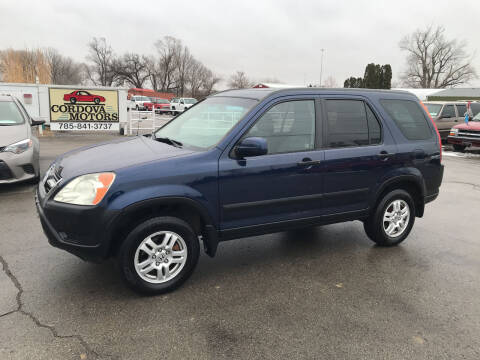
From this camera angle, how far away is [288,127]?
3.75m

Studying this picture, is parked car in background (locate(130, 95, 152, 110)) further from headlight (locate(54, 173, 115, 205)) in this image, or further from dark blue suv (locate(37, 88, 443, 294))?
headlight (locate(54, 173, 115, 205))

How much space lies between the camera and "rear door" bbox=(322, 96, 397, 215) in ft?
12.9

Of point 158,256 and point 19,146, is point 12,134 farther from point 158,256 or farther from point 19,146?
point 158,256

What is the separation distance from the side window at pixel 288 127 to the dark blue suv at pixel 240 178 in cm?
1

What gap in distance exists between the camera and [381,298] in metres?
3.37

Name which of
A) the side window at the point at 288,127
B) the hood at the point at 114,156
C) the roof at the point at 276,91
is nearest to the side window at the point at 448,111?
the roof at the point at 276,91

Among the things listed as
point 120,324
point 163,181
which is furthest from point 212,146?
point 120,324

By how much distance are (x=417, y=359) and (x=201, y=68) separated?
8470 centimetres

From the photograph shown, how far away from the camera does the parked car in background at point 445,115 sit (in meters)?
16.3

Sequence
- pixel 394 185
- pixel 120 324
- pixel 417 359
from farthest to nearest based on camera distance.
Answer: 1. pixel 394 185
2. pixel 120 324
3. pixel 417 359

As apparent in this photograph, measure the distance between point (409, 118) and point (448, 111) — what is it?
14072 mm

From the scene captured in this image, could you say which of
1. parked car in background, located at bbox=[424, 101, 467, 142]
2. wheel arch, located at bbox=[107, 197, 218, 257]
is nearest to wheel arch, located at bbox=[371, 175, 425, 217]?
wheel arch, located at bbox=[107, 197, 218, 257]

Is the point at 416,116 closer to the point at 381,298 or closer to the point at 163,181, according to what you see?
the point at 381,298

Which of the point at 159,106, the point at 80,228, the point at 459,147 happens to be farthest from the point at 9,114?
the point at 159,106
